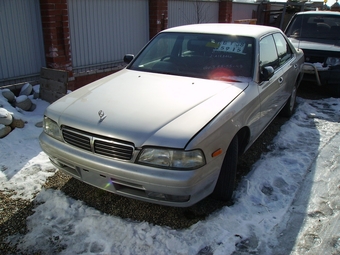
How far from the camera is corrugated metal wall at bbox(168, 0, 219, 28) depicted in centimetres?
930

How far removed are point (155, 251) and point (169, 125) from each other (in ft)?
3.31

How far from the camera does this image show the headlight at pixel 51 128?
120 inches

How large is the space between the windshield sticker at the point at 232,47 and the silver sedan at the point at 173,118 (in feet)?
0.04

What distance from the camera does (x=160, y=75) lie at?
3822 millimetres

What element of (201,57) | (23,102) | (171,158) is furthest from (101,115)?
(23,102)

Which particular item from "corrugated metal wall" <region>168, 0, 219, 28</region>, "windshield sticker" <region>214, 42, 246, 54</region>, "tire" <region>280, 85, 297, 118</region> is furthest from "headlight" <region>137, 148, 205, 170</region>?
"corrugated metal wall" <region>168, 0, 219, 28</region>

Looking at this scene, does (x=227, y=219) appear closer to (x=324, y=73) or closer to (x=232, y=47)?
(x=232, y=47)

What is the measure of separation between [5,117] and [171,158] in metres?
3.06

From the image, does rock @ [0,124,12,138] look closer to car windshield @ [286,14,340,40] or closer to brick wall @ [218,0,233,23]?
car windshield @ [286,14,340,40]

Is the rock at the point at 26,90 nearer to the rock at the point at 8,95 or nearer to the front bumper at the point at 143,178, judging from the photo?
the rock at the point at 8,95

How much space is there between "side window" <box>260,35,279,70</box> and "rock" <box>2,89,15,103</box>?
3.84 m

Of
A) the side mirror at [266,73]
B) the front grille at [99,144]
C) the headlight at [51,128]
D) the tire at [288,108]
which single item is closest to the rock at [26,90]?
the headlight at [51,128]

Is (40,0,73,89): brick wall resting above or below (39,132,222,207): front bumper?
above

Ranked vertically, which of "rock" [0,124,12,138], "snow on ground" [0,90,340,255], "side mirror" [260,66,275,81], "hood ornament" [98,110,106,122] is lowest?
"snow on ground" [0,90,340,255]
